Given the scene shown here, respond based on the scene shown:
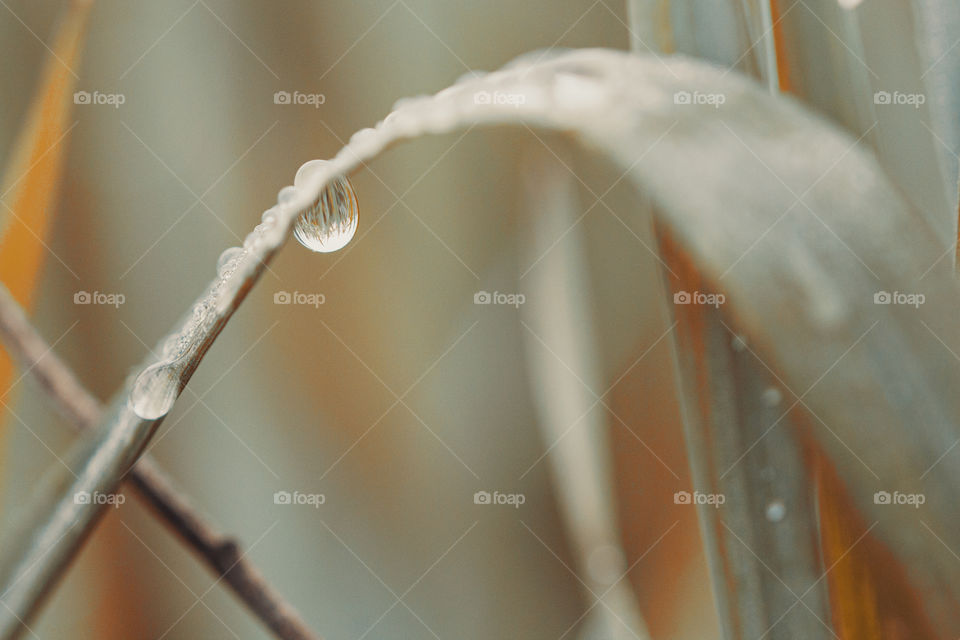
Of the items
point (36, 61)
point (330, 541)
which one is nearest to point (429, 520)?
point (330, 541)

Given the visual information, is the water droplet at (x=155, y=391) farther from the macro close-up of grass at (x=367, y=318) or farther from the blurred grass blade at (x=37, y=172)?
the blurred grass blade at (x=37, y=172)

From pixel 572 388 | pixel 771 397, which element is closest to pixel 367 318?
pixel 572 388

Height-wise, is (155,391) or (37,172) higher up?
(37,172)

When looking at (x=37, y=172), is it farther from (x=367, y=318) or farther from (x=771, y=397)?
(x=771, y=397)

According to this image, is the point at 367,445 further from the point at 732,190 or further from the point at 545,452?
the point at 732,190

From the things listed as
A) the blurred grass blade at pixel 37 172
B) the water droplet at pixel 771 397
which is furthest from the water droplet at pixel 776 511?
the blurred grass blade at pixel 37 172

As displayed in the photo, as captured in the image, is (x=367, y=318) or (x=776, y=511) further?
(x=367, y=318)

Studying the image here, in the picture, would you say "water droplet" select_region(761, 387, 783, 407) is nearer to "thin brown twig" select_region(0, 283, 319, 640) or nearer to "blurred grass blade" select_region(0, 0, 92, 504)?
"thin brown twig" select_region(0, 283, 319, 640)
